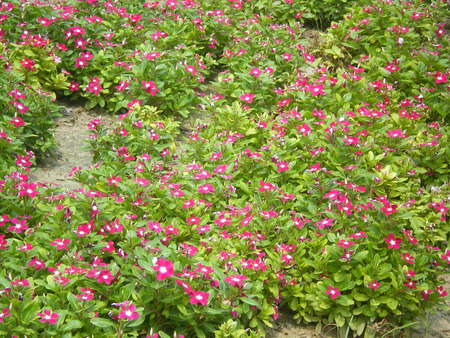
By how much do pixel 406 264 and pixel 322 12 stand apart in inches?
199

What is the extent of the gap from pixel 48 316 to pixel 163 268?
797mm

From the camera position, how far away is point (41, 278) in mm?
3963

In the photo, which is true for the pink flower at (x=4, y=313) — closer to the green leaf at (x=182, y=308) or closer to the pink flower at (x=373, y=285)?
the green leaf at (x=182, y=308)


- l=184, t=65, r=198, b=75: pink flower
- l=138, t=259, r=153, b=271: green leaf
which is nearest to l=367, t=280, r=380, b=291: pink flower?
l=138, t=259, r=153, b=271: green leaf

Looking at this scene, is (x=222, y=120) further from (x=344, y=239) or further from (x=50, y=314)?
(x=50, y=314)

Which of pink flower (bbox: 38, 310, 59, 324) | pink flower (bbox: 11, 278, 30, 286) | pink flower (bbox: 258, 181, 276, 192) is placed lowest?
pink flower (bbox: 258, 181, 276, 192)

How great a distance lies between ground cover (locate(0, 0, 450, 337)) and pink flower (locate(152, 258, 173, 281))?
0.04ft

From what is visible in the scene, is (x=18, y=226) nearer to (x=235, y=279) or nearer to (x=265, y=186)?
(x=235, y=279)

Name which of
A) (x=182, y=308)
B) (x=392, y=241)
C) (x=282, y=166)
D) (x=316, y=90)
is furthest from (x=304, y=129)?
(x=182, y=308)

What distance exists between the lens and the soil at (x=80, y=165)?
429cm

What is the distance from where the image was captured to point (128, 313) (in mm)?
3570

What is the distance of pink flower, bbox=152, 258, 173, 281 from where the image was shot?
11.8 feet

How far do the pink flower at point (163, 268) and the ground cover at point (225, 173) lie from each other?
11mm

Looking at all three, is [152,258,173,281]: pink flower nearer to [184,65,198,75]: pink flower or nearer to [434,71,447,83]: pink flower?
[184,65,198,75]: pink flower
